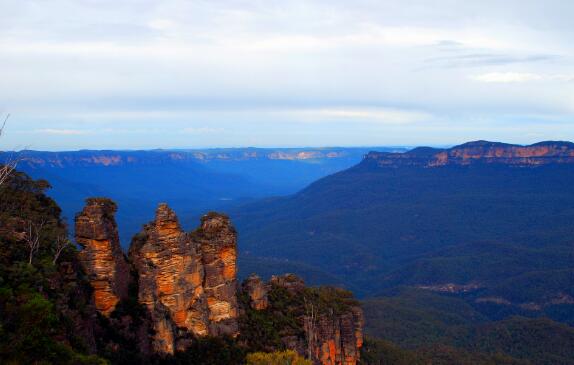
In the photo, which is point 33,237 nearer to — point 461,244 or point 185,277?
point 185,277

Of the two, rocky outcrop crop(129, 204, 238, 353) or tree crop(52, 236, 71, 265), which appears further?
rocky outcrop crop(129, 204, 238, 353)

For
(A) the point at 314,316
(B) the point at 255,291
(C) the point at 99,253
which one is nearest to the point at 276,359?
(B) the point at 255,291

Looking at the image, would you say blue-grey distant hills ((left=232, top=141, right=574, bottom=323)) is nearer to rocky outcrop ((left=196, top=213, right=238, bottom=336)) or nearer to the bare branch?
the bare branch

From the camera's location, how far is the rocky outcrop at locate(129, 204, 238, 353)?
3022cm

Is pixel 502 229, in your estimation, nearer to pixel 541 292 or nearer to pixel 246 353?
pixel 541 292

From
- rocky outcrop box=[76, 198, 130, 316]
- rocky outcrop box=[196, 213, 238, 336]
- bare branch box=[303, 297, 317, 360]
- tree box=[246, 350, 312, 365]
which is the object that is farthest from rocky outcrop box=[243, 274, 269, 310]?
rocky outcrop box=[76, 198, 130, 316]

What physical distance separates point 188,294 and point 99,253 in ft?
19.5

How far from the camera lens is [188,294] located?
31.9 m

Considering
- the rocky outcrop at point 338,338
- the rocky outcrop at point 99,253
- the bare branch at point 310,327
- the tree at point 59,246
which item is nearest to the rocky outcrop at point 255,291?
the bare branch at point 310,327

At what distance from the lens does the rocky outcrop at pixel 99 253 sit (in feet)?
92.4

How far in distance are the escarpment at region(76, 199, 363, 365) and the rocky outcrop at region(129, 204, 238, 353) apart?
0.17 feet

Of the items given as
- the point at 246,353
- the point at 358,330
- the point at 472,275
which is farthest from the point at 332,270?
the point at 246,353

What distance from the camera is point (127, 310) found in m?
29.2

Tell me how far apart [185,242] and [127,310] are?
4.88 metres
